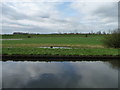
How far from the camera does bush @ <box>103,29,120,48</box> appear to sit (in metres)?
20.6

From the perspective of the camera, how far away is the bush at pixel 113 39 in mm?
20634

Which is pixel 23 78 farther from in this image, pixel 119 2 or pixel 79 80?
pixel 119 2

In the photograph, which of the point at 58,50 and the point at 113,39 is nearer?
the point at 58,50

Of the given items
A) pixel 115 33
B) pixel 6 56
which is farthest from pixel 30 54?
pixel 115 33

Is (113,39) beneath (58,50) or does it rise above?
above

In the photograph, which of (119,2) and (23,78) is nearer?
(23,78)

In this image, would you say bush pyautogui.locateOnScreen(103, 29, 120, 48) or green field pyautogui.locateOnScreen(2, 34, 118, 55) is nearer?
green field pyautogui.locateOnScreen(2, 34, 118, 55)

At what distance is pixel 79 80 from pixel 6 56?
10.9 metres

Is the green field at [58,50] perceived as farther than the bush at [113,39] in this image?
No

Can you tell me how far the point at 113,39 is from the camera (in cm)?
2097

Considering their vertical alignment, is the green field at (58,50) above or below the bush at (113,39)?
below

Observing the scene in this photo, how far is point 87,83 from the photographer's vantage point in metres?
7.50

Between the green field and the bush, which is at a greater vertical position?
the bush

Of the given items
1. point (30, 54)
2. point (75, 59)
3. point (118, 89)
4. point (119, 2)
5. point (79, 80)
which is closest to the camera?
point (118, 89)
